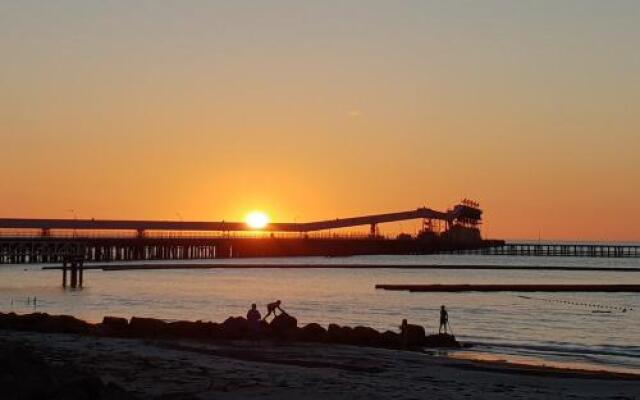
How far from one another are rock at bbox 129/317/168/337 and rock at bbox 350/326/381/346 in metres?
6.42

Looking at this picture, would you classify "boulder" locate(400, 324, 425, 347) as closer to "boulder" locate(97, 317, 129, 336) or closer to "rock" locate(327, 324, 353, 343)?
"rock" locate(327, 324, 353, 343)

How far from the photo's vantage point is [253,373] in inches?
890

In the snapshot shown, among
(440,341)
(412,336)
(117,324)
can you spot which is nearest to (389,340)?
(412,336)

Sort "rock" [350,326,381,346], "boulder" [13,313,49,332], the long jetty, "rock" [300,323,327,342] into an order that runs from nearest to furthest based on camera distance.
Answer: "rock" [300,323,327,342] < "rock" [350,326,381,346] < "boulder" [13,313,49,332] < the long jetty

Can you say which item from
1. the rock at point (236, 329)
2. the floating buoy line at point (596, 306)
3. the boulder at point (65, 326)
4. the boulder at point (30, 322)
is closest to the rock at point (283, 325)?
the rock at point (236, 329)

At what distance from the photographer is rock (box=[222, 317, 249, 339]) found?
31.6 meters

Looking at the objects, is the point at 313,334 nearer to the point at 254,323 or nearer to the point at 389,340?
the point at 254,323

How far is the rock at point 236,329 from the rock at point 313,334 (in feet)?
6.17

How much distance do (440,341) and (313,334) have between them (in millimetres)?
5390

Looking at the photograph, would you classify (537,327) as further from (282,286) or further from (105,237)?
(105,237)

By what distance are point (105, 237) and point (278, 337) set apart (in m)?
100

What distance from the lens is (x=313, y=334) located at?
32156mm

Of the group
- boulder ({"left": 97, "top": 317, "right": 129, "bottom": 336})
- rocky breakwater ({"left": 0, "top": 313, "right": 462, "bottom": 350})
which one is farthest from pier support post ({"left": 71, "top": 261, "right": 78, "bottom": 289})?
boulder ({"left": 97, "top": 317, "right": 129, "bottom": 336})

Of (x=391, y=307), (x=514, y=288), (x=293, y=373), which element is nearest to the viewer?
(x=293, y=373)
